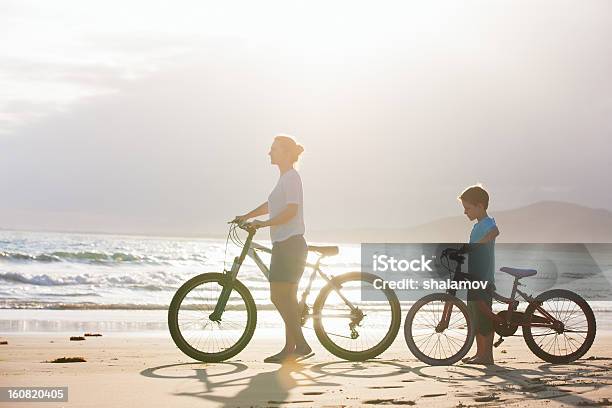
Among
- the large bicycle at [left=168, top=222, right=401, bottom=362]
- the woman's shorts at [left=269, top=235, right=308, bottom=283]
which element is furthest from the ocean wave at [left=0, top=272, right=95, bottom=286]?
the woman's shorts at [left=269, top=235, right=308, bottom=283]

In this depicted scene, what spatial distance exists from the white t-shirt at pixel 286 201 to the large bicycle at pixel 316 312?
0.73ft

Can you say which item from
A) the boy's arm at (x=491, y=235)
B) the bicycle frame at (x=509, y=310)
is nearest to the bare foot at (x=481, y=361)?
the bicycle frame at (x=509, y=310)

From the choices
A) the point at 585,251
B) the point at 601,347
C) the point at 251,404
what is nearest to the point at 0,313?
the point at 601,347

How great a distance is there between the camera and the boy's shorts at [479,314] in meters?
8.04

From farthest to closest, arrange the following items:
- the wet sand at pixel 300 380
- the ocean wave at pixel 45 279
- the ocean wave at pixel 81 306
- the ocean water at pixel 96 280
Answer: the ocean wave at pixel 45 279 → the ocean water at pixel 96 280 → the ocean wave at pixel 81 306 → the wet sand at pixel 300 380

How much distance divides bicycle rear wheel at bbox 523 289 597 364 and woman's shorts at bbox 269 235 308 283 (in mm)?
2178

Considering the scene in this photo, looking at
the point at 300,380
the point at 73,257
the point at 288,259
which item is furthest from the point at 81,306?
the point at 73,257

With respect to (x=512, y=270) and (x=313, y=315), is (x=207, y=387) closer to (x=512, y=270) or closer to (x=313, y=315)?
(x=313, y=315)

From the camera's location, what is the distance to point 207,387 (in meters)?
6.43

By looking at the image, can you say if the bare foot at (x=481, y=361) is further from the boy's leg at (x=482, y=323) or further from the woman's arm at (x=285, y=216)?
the woman's arm at (x=285, y=216)

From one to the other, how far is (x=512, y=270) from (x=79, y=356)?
4.31 meters

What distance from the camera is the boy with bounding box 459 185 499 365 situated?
8016 mm

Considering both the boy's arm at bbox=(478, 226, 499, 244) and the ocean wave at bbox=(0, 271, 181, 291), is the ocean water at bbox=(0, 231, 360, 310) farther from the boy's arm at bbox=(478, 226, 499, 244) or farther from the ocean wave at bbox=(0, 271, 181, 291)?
the boy's arm at bbox=(478, 226, 499, 244)

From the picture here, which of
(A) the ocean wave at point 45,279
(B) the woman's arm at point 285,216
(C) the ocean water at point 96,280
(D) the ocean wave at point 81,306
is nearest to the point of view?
(B) the woman's arm at point 285,216
